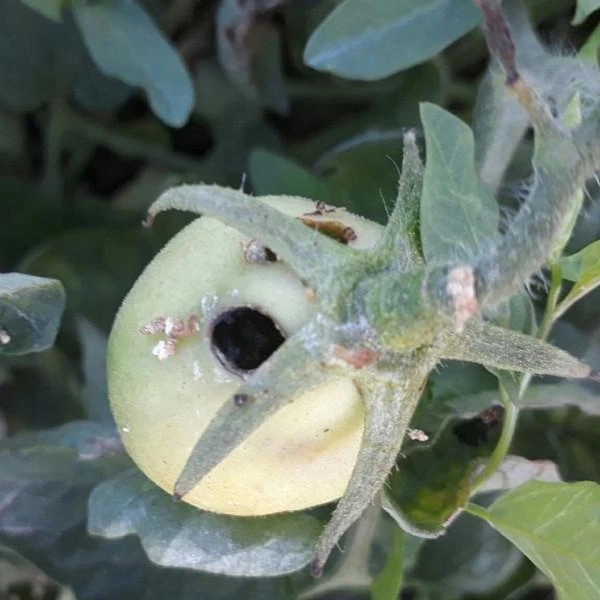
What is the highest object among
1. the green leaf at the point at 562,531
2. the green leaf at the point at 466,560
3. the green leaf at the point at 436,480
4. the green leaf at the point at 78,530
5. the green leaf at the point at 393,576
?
the green leaf at the point at 562,531

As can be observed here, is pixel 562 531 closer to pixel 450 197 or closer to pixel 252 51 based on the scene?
pixel 450 197

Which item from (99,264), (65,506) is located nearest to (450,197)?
(65,506)

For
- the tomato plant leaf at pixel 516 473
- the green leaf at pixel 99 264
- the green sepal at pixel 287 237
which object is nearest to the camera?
the green sepal at pixel 287 237

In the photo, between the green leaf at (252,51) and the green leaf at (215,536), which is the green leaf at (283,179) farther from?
the green leaf at (215,536)

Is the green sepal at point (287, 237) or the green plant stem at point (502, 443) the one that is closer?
the green sepal at point (287, 237)

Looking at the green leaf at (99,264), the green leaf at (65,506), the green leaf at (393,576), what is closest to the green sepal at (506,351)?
the green leaf at (393,576)

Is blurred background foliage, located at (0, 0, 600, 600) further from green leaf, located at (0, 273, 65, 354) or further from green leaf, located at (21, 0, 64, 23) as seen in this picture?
green leaf, located at (0, 273, 65, 354)
